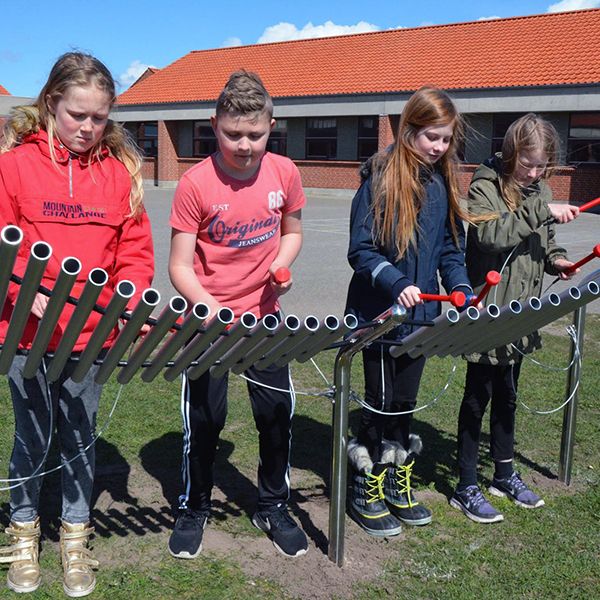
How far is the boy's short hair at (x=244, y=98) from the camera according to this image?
2.80m

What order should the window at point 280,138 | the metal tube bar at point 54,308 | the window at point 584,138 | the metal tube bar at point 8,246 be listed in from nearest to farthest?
1. the metal tube bar at point 8,246
2. the metal tube bar at point 54,308
3. the window at point 584,138
4. the window at point 280,138

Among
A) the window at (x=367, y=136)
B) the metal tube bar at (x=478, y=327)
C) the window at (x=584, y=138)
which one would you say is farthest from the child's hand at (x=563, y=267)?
the window at (x=367, y=136)

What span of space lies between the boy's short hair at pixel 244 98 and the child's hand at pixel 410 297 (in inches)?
33.9

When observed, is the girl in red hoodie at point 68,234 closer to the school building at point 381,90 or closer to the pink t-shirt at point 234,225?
the pink t-shirt at point 234,225

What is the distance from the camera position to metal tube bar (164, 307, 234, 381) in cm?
232

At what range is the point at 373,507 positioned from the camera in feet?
11.3

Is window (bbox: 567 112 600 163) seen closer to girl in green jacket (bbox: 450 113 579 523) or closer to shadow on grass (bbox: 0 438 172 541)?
girl in green jacket (bbox: 450 113 579 523)

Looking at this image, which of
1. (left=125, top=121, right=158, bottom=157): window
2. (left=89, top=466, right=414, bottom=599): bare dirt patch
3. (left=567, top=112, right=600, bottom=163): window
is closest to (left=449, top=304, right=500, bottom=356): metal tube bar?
(left=89, top=466, right=414, bottom=599): bare dirt patch

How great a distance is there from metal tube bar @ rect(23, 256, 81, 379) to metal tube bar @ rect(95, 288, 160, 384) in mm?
203

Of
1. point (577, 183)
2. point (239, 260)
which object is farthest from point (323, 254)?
point (577, 183)

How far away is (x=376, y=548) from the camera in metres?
3.29

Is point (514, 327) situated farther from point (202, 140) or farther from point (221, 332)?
point (202, 140)

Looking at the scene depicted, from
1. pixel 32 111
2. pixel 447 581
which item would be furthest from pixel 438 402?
pixel 32 111

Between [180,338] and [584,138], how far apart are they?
76.6 ft
